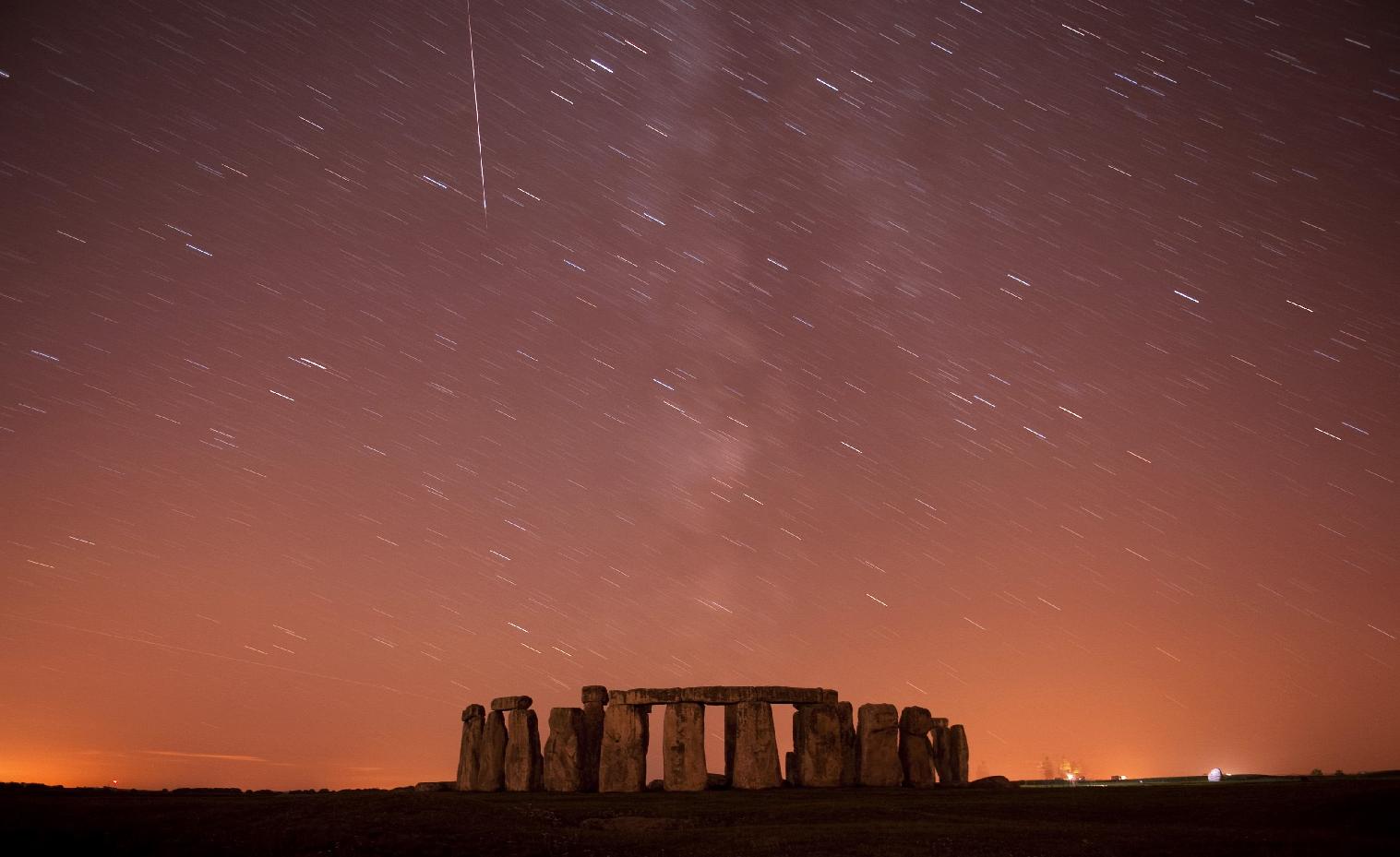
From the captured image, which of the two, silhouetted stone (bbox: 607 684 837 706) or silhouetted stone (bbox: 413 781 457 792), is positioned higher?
silhouetted stone (bbox: 607 684 837 706)

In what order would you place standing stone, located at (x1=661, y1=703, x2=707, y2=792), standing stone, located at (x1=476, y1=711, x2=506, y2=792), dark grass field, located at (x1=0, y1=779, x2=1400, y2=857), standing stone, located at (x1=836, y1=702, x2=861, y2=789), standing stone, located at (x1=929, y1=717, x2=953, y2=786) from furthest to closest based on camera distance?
1. standing stone, located at (x1=929, y1=717, x2=953, y2=786)
2. standing stone, located at (x1=476, y1=711, x2=506, y2=792)
3. standing stone, located at (x1=836, y1=702, x2=861, y2=789)
4. standing stone, located at (x1=661, y1=703, x2=707, y2=792)
5. dark grass field, located at (x1=0, y1=779, x2=1400, y2=857)

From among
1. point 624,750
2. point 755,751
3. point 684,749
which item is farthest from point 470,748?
point 755,751

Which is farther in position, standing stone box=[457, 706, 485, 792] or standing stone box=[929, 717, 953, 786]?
standing stone box=[929, 717, 953, 786]

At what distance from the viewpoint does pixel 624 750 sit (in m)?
25.4

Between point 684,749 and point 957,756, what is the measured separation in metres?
9.17

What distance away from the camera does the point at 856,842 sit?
13.3 metres

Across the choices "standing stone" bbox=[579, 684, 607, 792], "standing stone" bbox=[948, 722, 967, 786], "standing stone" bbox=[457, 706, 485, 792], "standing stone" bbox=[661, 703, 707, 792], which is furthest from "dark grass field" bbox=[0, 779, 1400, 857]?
"standing stone" bbox=[948, 722, 967, 786]

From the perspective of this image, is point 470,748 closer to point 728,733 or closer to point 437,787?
point 437,787

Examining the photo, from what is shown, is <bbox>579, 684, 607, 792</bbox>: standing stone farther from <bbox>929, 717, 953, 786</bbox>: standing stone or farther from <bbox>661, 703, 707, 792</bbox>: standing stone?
<bbox>929, 717, 953, 786</bbox>: standing stone

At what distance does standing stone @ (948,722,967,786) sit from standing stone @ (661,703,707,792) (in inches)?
333

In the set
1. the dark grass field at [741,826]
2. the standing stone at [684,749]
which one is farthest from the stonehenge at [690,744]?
the dark grass field at [741,826]

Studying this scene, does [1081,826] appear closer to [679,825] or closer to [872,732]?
[679,825]

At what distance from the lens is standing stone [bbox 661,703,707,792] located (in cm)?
2491

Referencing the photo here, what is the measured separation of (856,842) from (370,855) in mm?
6279
